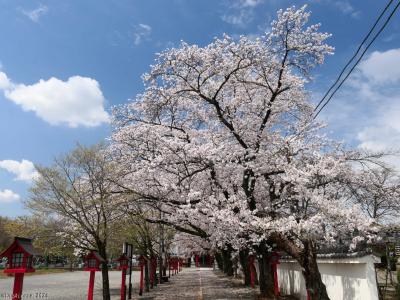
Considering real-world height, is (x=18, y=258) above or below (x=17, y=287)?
above

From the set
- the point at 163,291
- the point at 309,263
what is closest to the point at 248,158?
the point at 309,263

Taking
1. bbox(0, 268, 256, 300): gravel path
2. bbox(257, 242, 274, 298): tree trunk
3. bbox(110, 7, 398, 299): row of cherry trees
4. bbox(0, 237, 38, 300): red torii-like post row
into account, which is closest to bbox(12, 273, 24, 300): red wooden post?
bbox(0, 237, 38, 300): red torii-like post row

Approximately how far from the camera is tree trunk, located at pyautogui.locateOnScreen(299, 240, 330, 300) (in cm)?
1303

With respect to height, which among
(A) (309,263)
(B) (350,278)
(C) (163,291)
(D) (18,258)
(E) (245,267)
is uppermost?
(D) (18,258)

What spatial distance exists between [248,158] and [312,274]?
4823 mm

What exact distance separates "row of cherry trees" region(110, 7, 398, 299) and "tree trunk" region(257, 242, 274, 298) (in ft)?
0.62

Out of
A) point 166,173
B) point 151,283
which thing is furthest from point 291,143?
point 151,283

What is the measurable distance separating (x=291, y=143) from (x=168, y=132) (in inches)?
241

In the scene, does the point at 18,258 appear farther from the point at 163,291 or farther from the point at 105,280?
the point at 163,291

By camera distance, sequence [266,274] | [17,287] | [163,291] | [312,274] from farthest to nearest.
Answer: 1. [163,291]
2. [266,274]
3. [312,274]
4. [17,287]

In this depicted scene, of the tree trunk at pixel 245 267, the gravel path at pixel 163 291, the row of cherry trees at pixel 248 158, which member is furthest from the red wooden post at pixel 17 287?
the tree trunk at pixel 245 267

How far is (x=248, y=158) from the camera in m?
15.7

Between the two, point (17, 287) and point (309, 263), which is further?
point (309, 263)

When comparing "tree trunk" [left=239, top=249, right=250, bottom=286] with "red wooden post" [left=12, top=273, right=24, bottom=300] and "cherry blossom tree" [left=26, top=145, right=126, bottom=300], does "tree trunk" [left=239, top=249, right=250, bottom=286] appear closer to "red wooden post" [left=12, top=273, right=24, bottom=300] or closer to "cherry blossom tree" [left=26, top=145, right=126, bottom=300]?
"cherry blossom tree" [left=26, top=145, right=126, bottom=300]
